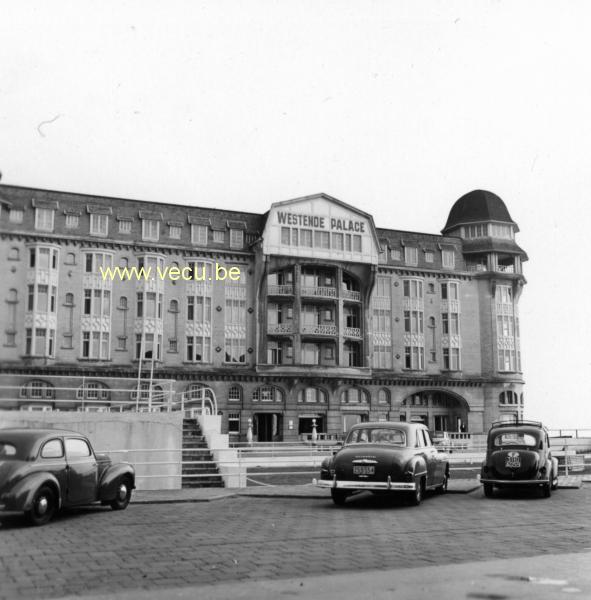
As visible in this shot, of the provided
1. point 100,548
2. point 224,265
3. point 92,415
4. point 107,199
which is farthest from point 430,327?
point 100,548

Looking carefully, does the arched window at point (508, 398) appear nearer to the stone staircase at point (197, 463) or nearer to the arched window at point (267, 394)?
the arched window at point (267, 394)

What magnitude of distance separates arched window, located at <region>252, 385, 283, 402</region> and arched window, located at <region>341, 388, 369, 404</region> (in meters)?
5.24

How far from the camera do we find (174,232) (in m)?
57.0

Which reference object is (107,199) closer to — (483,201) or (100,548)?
(483,201)

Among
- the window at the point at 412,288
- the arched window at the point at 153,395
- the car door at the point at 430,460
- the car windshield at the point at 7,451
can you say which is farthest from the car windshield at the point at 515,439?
the window at the point at 412,288

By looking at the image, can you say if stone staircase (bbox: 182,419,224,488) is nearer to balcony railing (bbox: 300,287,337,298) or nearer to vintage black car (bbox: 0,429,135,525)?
vintage black car (bbox: 0,429,135,525)

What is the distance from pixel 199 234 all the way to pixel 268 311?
304 inches

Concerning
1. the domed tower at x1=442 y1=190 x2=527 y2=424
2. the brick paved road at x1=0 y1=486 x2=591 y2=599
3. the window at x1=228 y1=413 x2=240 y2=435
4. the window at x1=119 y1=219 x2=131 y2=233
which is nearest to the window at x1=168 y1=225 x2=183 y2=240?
the window at x1=119 y1=219 x2=131 y2=233

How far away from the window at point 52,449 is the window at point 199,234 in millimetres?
44220

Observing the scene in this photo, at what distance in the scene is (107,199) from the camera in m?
55.6

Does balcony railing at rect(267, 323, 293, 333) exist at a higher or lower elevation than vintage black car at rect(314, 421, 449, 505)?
higher

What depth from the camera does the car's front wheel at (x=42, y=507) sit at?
12.6 m

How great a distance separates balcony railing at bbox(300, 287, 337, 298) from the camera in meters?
58.4

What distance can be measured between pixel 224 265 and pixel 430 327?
18579 millimetres
